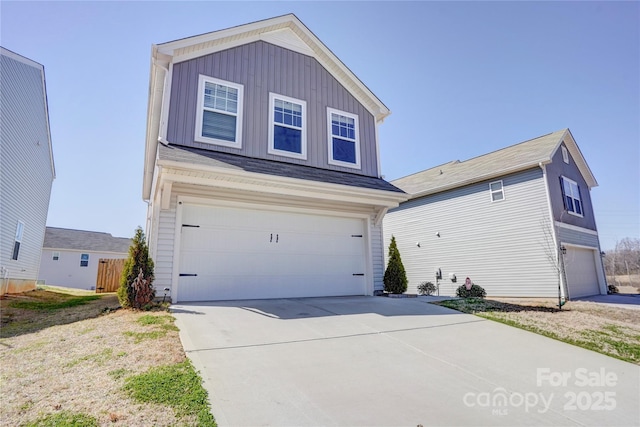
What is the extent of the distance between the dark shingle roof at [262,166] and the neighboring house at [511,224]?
514cm

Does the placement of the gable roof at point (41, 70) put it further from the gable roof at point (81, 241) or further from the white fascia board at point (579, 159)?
the white fascia board at point (579, 159)

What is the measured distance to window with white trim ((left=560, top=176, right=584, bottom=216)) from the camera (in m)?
13.8

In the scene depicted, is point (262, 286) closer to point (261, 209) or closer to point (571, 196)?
point (261, 209)

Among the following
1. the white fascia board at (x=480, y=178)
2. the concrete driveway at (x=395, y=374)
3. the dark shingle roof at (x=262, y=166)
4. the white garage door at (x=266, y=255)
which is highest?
the white fascia board at (x=480, y=178)

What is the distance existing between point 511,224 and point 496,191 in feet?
5.19

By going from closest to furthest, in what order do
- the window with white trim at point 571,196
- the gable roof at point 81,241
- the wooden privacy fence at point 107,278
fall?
the window with white trim at point 571,196 < the wooden privacy fence at point 107,278 < the gable roof at point 81,241

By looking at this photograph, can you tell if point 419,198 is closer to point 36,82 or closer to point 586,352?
point 586,352

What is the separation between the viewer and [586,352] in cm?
440

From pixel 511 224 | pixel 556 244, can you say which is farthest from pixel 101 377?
pixel 511 224

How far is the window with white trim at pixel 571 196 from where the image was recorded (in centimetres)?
1377

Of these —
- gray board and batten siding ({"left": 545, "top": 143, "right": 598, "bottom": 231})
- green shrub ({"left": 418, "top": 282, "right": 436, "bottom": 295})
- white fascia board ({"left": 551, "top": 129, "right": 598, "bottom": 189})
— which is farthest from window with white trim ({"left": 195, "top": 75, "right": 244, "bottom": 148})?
white fascia board ({"left": 551, "top": 129, "right": 598, "bottom": 189})

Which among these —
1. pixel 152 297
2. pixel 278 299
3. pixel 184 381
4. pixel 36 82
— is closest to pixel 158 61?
pixel 152 297

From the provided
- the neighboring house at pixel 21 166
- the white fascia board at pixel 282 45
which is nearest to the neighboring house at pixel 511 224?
the white fascia board at pixel 282 45

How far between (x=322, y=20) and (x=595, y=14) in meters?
8.39
